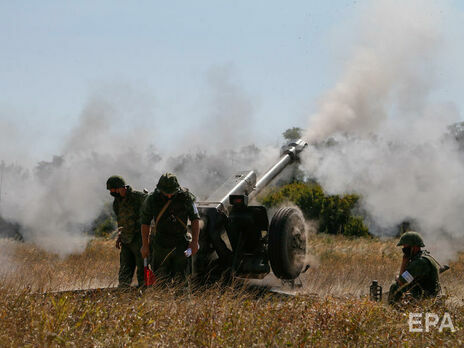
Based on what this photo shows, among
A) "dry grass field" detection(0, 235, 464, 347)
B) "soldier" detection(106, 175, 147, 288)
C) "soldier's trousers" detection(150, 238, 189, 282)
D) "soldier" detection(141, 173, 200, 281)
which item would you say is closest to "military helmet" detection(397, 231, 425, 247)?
"dry grass field" detection(0, 235, 464, 347)

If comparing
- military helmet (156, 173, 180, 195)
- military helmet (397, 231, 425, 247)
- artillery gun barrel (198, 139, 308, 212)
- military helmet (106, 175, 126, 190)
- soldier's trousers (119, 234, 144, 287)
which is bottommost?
soldier's trousers (119, 234, 144, 287)

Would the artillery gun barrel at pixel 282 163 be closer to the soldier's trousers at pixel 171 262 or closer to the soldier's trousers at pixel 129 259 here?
the soldier's trousers at pixel 129 259

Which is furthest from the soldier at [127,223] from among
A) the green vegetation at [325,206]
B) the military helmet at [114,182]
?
the green vegetation at [325,206]

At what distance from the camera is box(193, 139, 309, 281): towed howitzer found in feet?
27.4

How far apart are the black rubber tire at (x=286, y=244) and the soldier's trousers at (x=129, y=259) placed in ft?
6.08

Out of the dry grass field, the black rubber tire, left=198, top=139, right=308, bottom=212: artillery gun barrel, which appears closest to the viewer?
the dry grass field

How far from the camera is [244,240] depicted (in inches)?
350

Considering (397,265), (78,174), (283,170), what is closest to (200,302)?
(283,170)

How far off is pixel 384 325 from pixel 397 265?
8.65m

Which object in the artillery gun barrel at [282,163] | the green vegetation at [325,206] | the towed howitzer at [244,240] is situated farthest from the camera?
the green vegetation at [325,206]

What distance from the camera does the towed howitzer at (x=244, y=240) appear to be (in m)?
8.35

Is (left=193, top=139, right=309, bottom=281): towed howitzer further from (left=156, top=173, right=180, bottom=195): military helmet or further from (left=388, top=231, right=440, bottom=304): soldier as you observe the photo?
(left=388, top=231, right=440, bottom=304): soldier

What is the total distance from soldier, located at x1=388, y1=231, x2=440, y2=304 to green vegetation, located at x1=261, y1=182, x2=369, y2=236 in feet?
51.0

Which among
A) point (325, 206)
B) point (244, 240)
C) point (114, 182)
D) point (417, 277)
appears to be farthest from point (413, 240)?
point (325, 206)
